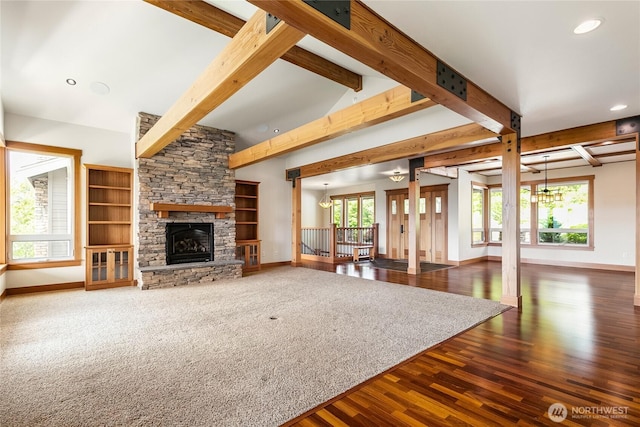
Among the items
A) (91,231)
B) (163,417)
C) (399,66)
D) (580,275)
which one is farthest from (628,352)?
(91,231)

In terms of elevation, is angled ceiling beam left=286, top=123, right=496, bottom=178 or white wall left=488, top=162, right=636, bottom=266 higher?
angled ceiling beam left=286, top=123, right=496, bottom=178

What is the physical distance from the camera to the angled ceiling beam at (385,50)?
5.81ft

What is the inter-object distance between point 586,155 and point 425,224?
415 centimetres

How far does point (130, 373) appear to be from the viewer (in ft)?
8.12

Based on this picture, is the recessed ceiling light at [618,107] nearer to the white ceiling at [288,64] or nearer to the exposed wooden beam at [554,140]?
the white ceiling at [288,64]

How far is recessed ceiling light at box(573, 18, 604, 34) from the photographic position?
2.36 m

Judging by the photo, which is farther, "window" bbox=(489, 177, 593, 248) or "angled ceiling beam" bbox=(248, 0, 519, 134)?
"window" bbox=(489, 177, 593, 248)

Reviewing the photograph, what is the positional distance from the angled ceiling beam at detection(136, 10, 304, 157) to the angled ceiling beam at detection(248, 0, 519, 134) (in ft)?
0.84

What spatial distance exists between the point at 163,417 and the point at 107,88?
525 centimetres

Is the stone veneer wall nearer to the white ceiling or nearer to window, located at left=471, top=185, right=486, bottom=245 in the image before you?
the white ceiling

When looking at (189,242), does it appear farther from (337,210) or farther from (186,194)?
(337,210)

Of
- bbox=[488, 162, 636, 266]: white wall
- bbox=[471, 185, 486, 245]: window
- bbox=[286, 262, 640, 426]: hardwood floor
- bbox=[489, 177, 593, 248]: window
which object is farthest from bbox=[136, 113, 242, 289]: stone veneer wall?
bbox=[488, 162, 636, 266]: white wall

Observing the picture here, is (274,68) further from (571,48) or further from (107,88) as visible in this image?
(571,48)

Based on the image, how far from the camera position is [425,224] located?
951 centimetres
